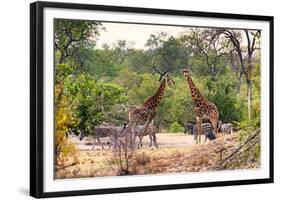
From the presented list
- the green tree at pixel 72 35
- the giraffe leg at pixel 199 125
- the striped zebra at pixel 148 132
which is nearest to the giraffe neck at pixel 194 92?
the giraffe leg at pixel 199 125

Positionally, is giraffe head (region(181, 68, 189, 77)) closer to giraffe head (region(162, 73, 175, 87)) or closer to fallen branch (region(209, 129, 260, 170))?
giraffe head (region(162, 73, 175, 87))

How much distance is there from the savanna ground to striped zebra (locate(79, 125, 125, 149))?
4 centimetres

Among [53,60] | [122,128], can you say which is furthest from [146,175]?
[53,60]

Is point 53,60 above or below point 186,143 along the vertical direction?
above

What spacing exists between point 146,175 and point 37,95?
0.81 meters

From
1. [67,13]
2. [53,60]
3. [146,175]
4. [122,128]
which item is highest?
[67,13]

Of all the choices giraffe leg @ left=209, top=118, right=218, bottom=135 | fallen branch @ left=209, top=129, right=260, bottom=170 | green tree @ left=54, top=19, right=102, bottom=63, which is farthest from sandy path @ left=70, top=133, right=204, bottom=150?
green tree @ left=54, top=19, right=102, bottom=63

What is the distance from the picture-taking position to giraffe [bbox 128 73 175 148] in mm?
4207

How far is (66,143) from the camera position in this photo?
13.1 feet

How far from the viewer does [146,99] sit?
425 centimetres

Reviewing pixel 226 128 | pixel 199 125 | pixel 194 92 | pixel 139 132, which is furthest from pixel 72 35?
pixel 226 128

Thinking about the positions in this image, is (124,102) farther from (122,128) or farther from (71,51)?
(71,51)

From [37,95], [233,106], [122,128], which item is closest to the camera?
[37,95]
